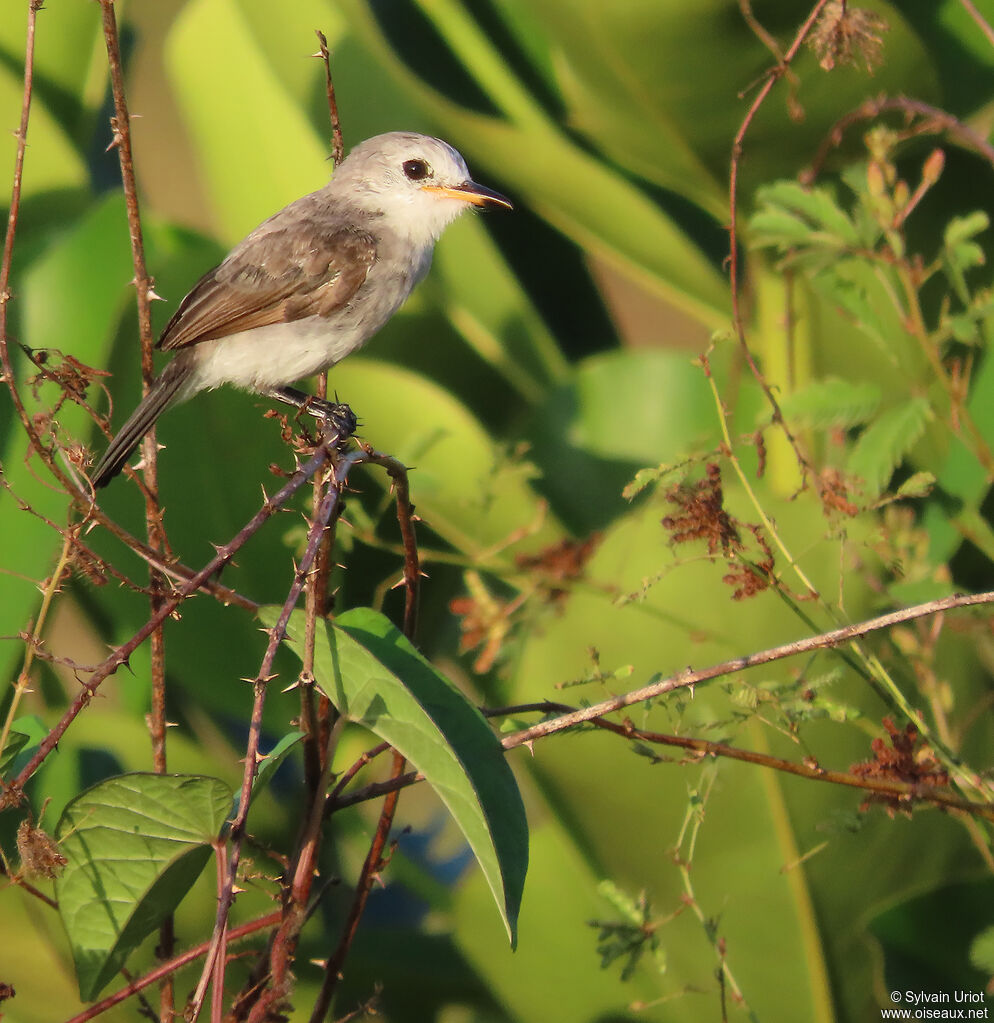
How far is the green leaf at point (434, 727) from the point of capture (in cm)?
122

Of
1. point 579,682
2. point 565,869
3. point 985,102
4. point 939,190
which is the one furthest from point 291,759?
point 985,102

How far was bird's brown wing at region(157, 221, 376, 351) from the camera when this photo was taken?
8.63 feet

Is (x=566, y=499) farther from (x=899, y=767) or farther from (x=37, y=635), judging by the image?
(x=37, y=635)

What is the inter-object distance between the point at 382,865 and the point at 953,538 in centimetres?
137

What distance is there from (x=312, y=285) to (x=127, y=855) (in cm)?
165

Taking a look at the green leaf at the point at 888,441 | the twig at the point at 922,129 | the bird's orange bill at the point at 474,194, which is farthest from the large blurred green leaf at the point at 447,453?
the twig at the point at 922,129

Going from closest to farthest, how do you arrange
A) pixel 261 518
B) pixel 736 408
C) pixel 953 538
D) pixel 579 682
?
pixel 261 518, pixel 579 682, pixel 953 538, pixel 736 408

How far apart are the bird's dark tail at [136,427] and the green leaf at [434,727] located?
88cm

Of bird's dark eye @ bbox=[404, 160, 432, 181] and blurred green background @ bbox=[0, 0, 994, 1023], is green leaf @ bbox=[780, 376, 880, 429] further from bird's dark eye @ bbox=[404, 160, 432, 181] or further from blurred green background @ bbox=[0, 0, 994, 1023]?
bird's dark eye @ bbox=[404, 160, 432, 181]

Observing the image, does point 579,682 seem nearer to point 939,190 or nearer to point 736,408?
point 736,408

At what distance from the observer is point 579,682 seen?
1.50 meters

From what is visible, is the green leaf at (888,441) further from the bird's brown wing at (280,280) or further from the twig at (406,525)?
the bird's brown wing at (280,280)

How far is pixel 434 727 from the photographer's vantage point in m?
1.23

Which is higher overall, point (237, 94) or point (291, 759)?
point (237, 94)
